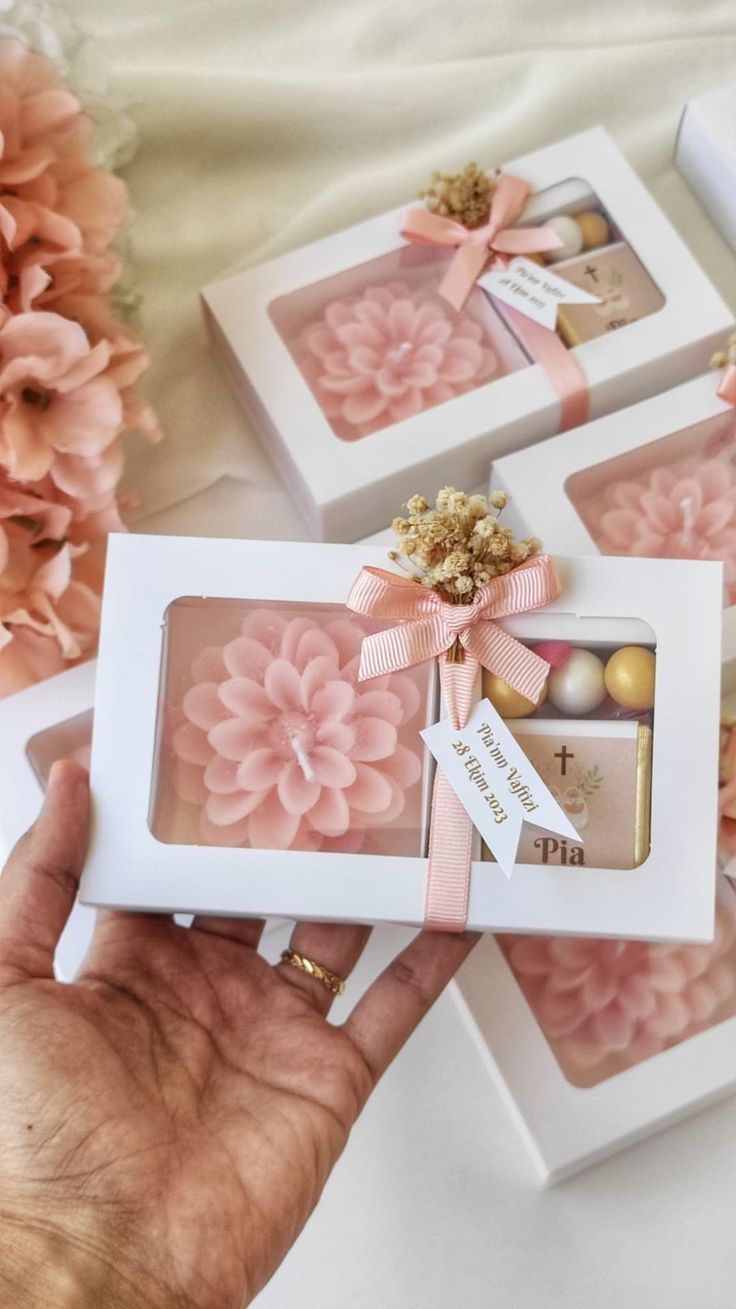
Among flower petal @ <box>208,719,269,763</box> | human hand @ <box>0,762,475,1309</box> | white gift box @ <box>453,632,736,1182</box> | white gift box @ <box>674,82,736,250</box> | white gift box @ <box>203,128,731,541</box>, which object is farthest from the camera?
white gift box @ <box>674,82,736,250</box>

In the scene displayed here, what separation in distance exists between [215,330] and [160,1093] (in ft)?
2.50

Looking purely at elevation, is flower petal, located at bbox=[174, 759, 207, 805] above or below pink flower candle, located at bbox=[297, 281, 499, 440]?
below

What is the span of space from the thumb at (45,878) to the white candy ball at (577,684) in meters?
0.37

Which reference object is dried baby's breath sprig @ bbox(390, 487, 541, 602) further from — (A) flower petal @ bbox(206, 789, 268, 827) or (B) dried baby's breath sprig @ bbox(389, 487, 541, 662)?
(A) flower petal @ bbox(206, 789, 268, 827)

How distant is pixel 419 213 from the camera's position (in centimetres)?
126

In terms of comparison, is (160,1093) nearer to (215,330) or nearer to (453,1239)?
(453,1239)

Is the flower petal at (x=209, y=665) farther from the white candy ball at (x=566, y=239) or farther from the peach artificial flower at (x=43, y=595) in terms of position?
the white candy ball at (x=566, y=239)

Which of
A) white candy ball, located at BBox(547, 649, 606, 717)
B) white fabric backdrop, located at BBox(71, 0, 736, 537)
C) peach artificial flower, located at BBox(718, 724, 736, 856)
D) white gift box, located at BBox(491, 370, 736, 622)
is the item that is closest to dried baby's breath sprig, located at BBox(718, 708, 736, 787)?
peach artificial flower, located at BBox(718, 724, 736, 856)

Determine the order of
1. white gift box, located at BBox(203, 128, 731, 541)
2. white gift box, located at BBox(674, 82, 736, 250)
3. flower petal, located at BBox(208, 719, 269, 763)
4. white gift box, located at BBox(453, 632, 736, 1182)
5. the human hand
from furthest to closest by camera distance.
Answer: white gift box, located at BBox(674, 82, 736, 250), white gift box, located at BBox(203, 128, 731, 541), white gift box, located at BBox(453, 632, 736, 1182), flower petal, located at BBox(208, 719, 269, 763), the human hand

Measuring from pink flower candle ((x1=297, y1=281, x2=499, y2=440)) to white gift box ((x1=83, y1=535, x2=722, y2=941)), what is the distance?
291 mm

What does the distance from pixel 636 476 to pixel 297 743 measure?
456 millimetres

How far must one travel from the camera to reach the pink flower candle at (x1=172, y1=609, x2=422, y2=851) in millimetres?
938

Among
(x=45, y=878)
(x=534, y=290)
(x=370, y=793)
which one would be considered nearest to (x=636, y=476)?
(x=534, y=290)

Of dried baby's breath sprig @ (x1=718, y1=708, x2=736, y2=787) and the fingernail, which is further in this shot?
dried baby's breath sprig @ (x1=718, y1=708, x2=736, y2=787)
